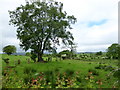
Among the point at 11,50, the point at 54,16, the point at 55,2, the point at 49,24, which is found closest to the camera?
the point at 49,24

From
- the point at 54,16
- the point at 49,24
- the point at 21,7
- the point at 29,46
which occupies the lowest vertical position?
the point at 29,46

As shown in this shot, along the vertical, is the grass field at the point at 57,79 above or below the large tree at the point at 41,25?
below

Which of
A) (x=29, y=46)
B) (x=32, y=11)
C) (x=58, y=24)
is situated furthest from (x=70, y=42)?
(x=32, y=11)

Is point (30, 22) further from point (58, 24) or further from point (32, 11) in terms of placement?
point (58, 24)

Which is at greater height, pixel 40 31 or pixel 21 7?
pixel 21 7

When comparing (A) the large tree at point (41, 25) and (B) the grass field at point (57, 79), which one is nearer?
(B) the grass field at point (57, 79)

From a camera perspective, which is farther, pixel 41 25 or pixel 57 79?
pixel 41 25

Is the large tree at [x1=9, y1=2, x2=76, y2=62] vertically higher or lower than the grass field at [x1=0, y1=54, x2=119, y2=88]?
higher

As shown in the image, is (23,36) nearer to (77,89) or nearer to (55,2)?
(55,2)

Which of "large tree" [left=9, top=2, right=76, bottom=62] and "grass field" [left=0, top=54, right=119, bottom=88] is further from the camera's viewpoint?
"large tree" [left=9, top=2, right=76, bottom=62]

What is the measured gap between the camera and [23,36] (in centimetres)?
2570

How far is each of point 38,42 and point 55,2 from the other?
928 centimetres

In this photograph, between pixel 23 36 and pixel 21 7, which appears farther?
pixel 21 7

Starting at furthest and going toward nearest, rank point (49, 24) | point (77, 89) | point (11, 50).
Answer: point (11, 50)
point (49, 24)
point (77, 89)
